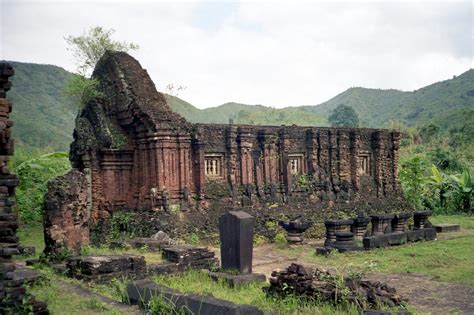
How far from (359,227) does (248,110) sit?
46.8m

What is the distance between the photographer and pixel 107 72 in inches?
616

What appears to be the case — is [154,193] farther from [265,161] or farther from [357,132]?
[357,132]

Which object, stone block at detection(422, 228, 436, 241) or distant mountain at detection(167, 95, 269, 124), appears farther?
distant mountain at detection(167, 95, 269, 124)

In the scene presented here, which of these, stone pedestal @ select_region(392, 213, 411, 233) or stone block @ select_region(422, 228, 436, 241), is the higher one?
stone pedestal @ select_region(392, 213, 411, 233)

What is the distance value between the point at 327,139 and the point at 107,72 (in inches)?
302

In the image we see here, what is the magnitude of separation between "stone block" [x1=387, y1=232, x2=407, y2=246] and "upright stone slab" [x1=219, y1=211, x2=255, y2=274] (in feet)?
18.5

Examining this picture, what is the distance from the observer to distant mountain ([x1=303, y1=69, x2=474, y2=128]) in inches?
2265

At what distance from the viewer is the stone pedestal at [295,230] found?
15281mm

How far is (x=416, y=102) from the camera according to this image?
216ft

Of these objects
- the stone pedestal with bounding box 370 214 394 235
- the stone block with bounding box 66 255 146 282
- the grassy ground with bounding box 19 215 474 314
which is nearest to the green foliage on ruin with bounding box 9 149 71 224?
the grassy ground with bounding box 19 215 474 314

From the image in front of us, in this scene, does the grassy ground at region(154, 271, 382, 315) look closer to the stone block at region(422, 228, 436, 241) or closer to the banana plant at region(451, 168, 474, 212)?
the stone block at region(422, 228, 436, 241)

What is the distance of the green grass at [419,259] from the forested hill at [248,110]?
90.3 feet

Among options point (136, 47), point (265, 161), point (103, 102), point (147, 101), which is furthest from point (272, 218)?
point (136, 47)

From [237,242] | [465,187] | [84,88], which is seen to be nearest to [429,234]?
[465,187]
